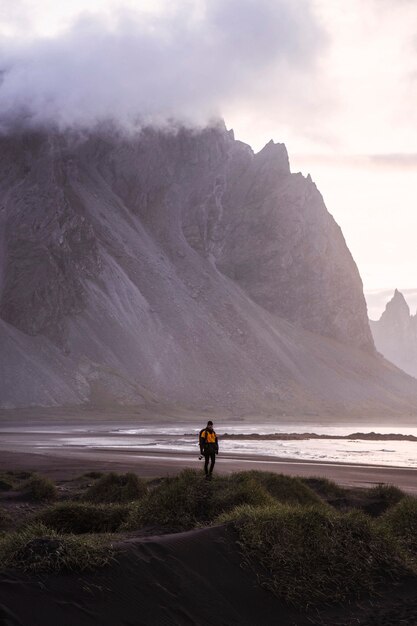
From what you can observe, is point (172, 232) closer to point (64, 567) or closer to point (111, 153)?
point (111, 153)

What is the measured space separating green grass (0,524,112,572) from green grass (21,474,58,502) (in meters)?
13.6

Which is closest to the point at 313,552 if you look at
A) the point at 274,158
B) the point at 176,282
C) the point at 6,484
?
the point at 6,484

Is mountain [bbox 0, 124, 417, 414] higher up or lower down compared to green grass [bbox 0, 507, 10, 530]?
higher up

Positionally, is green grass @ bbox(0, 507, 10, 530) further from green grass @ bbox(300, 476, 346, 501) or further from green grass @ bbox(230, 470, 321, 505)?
green grass @ bbox(300, 476, 346, 501)

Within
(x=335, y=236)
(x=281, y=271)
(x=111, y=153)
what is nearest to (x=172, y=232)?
(x=111, y=153)

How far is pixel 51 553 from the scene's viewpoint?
10.6 metres

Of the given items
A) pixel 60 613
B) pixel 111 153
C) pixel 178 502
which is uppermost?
pixel 111 153

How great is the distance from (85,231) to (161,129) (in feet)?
124

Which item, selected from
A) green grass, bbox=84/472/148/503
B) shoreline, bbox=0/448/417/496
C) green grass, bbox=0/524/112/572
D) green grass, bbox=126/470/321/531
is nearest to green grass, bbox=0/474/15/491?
shoreline, bbox=0/448/417/496

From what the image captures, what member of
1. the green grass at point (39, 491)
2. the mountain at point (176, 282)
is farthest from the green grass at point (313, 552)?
the mountain at point (176, 282)

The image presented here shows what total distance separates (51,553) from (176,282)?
449 ft

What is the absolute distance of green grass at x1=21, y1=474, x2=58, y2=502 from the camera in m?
24.5

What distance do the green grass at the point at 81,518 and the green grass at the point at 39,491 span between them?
28.2 ft

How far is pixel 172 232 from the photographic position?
15850 centimetres
